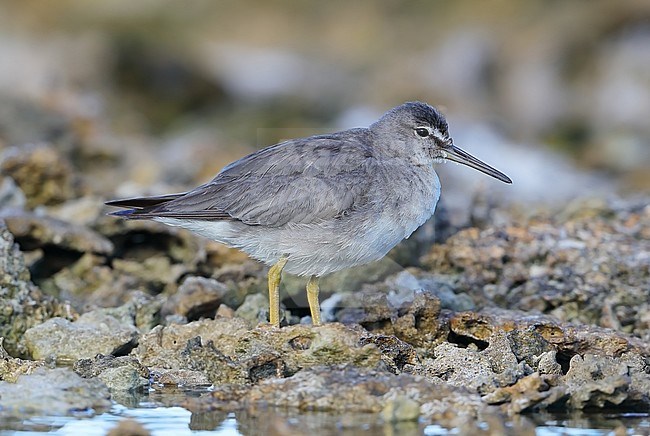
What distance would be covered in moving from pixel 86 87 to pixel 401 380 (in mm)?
16370

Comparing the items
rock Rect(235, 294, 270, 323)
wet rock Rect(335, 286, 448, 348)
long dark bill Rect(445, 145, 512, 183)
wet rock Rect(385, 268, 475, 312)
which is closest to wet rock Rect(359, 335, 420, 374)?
wet rock Rect(335, 286, 448, 348)

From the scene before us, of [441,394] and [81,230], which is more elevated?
[81,230]

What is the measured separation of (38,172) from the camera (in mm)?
11164

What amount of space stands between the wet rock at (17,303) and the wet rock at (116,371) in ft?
3.36

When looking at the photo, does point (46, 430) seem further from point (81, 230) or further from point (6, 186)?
point (6, 186)

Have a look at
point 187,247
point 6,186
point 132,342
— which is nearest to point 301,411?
point 132,342

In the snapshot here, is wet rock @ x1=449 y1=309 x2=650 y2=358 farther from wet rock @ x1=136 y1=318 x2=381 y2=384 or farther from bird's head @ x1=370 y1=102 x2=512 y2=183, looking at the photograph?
bird's head @ x1=370 y1=102 x2=512 y2=183

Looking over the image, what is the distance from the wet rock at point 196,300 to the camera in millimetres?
8375

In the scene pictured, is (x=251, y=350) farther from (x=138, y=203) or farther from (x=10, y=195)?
(x=10, y=195)

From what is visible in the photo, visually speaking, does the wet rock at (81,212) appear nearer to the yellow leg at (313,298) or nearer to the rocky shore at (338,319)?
the rocky shore at (338,319)

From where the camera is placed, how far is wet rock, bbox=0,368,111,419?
6.04 m

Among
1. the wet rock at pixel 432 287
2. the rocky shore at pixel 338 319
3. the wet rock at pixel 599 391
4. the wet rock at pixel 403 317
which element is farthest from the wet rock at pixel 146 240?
the wet rock at pixel 599 391

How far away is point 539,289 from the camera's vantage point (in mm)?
9008

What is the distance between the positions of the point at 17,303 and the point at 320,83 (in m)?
18.8
